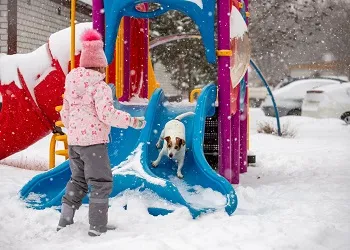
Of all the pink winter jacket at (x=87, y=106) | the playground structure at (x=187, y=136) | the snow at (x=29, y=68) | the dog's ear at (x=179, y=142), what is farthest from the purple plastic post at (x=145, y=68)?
the pink winter jacket at (x=87, y=106)

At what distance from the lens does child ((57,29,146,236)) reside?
3959mm

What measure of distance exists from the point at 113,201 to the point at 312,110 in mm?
12188

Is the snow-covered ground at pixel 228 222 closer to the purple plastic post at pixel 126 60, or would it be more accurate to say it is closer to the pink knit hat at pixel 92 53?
the pink knit hat at pixel 92 53

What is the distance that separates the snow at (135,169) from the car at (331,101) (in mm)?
11408

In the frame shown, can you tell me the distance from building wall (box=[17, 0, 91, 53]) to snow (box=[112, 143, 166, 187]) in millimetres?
8071

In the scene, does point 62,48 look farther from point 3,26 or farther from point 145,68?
point 3,26

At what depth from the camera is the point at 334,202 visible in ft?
16.8

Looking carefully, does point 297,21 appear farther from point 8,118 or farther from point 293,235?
point 293,235

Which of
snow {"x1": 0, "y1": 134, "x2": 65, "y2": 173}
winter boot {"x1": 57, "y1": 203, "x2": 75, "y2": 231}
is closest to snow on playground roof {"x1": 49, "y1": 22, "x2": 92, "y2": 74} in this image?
snow {"x1": 0, "y1": 134, "x2": 65, "y2": 173}

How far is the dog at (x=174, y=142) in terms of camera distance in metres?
5.25

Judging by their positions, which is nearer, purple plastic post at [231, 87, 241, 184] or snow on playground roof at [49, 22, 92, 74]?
purple plastic post at [231, 87, 241, 184]

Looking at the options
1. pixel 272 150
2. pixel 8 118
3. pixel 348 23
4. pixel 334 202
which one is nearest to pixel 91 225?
pixel 334 202

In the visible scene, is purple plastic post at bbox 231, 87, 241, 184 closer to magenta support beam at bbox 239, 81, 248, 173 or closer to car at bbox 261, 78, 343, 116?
magenta support beam at bbox 239, 81, 248, 173

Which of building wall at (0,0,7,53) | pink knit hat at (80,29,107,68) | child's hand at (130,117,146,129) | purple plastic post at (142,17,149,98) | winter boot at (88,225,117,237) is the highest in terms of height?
building wall at (0,0,7,53)
